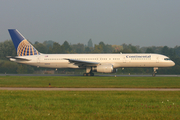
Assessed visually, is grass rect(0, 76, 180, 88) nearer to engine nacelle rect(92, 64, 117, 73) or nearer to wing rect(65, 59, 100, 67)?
engine nacelle rect(92, 64, 117, 73)

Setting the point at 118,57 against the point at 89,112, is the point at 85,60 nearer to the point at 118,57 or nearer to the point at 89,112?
the point at 118,57

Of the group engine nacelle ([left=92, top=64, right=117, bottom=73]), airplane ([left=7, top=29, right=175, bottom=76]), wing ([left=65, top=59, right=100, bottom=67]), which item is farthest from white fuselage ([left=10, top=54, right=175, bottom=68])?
engine nacelle ([left=92, top=64, right=117, bottom=73])

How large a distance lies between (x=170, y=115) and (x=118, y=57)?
36736mm

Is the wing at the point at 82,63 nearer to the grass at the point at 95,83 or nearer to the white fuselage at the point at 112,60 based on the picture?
the white fuselage at the point at 112,60

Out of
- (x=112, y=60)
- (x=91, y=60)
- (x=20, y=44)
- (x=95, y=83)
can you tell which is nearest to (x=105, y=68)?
(x=112, y=60)

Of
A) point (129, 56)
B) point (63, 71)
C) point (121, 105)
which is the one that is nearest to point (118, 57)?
point (129, 56)

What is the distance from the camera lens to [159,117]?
32.1 ft

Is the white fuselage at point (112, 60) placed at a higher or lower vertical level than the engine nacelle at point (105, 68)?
higher

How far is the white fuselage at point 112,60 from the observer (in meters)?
45.7

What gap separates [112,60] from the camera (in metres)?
46.7

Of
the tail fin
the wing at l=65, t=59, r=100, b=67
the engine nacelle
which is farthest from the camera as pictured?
the tail fin

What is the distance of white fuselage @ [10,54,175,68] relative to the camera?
45.7 meters

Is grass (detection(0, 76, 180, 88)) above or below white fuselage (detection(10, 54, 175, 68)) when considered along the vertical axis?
below

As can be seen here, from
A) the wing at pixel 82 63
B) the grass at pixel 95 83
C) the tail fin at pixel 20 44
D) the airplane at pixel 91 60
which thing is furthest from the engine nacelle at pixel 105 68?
the tail fin at pixel 20 44
